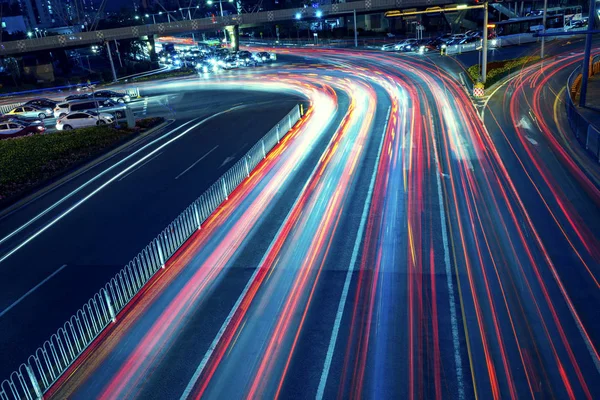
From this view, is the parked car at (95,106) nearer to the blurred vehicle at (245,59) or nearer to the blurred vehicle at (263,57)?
the blurred vehicle at (245,59)

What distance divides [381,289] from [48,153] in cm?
2032

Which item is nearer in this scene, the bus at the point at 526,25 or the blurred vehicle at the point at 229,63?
the bus at the point at 526,25

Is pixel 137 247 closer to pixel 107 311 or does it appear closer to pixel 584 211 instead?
pixel 107 311

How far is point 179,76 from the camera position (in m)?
57.8

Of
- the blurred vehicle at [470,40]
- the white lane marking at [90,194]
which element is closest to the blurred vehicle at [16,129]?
the white lane marking at [90,194]

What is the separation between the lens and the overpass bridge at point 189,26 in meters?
61.3

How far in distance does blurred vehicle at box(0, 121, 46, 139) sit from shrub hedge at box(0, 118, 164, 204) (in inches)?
141

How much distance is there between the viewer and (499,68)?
4094cm

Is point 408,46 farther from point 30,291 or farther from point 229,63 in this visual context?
point 30,291

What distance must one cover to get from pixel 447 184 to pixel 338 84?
25.7m

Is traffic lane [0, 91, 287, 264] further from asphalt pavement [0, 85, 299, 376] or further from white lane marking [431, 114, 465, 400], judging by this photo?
white lane marking [431, 114, 465, 400]

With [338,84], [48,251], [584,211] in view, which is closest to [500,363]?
[584,211]

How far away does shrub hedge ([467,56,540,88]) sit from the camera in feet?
122

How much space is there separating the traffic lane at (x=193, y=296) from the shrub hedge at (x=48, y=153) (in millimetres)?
9662
